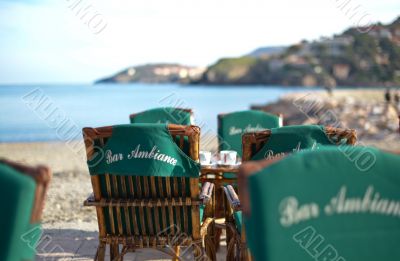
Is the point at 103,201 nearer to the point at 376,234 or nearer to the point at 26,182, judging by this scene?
the point at 26,182

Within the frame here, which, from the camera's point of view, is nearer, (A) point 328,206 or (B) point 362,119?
(A) point 328,206

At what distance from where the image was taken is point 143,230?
307 centimetres

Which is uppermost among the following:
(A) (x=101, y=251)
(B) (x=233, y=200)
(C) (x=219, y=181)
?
(B) (x=233, y=200)

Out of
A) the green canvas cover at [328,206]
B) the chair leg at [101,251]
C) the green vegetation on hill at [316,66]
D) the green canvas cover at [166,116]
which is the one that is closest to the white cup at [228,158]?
the chair leg at [101,251]

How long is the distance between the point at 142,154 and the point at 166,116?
264 centimetres

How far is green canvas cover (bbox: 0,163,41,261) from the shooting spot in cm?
168

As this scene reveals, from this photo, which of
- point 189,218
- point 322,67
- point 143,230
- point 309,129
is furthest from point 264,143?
point 322,67

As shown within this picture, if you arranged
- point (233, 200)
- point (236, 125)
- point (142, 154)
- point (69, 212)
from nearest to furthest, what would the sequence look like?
point (142, 154) < point (233, 200) < point (236, 125) < point (69, 212)

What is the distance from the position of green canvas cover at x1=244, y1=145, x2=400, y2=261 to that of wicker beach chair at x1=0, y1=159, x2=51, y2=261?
695 millimetres

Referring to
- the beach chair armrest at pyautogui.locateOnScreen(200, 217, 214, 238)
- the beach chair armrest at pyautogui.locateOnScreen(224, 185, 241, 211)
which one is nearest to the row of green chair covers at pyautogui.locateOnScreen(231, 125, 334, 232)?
the beach chair armrest at pyautogui.locateOnScreen(224, 185, 241, 211)

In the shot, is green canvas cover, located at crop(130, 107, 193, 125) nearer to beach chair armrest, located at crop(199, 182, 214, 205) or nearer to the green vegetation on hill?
beach chair armrest, located at crop(199, 182, 214, 205)

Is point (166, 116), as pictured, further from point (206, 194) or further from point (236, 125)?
point (206, 194)

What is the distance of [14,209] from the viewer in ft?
5.59

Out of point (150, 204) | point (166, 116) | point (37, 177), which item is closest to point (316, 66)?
point (166, 116)
